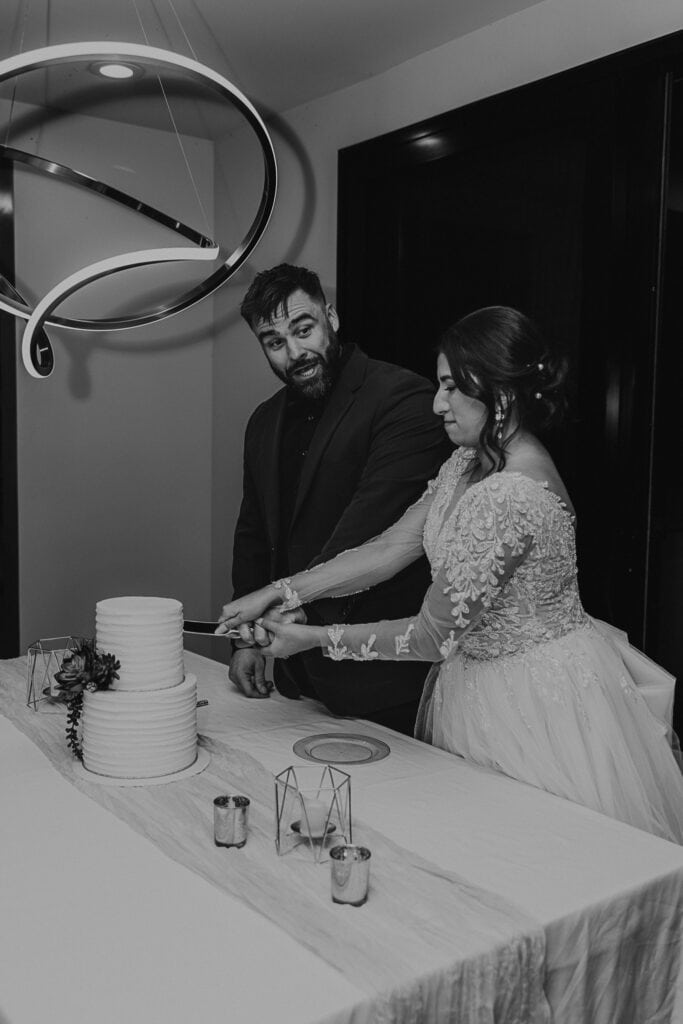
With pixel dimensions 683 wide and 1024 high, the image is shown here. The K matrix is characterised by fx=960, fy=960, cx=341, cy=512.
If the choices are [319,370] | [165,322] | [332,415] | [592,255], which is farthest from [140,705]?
[165,322]

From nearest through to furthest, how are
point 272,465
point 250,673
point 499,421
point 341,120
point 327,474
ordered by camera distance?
point 499,421
point 250,673
point 327,474
point 272,465
point 341,120

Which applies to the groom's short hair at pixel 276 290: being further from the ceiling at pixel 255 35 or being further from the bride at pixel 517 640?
the bride at pixel 517 640

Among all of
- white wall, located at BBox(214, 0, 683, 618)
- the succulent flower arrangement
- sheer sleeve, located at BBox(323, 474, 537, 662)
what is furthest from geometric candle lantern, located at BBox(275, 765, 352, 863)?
white wall, located at BBox(214, 0, 683, 618)

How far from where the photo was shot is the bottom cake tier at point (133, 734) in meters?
1.72

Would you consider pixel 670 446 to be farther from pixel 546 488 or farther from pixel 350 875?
pixel 350 875

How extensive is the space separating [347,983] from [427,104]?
2.76 m

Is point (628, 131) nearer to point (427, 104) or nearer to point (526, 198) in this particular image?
point (526, 198)

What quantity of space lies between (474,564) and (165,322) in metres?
2.60

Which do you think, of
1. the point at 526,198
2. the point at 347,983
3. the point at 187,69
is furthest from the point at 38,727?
the point at 526,198

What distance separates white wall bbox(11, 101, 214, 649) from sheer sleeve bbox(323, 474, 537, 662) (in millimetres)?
2258

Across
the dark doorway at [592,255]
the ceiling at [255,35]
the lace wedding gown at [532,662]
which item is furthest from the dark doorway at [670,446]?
the ceiling at [255,35]

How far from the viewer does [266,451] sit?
3213 millimetres

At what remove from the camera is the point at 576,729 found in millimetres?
1966

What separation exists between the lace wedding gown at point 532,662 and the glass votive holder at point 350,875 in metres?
0.75
